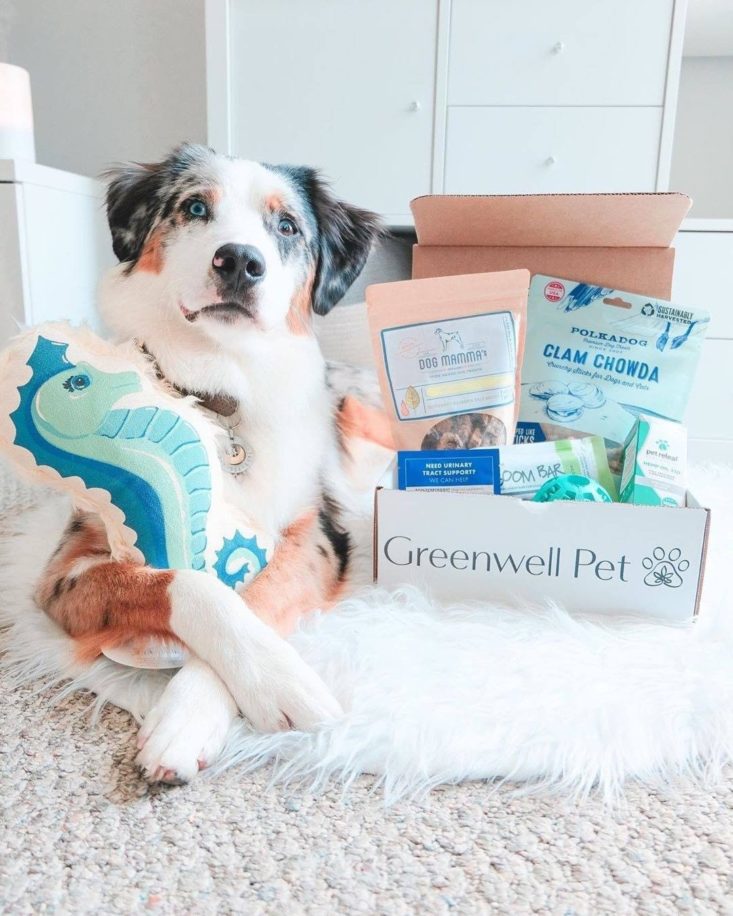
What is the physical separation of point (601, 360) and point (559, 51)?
106 centimetres

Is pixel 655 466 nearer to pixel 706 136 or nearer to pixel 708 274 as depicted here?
pixel 708 274

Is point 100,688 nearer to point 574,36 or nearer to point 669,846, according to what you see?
point 669,846

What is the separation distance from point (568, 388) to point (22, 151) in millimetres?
1587

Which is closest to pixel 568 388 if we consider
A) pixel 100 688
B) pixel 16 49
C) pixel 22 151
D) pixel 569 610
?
pixel 569 610

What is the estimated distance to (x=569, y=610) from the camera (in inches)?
34.5

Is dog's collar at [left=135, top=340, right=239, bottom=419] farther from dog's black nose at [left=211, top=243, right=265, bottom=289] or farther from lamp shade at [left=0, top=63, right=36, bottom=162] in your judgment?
lamp shade at [left=0, top=63, right=36, bottom=162]

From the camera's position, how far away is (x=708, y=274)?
1.84m

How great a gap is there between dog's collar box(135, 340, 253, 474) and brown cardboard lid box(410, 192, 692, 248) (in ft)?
1.77

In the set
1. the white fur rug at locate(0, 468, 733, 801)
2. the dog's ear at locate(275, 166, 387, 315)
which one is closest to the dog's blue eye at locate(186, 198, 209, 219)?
the dog's ear at locate(275, 166, 387, 315)

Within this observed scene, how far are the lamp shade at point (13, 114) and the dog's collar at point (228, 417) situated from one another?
131 cm

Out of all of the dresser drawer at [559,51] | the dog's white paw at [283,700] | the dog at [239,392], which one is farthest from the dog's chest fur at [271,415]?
Answer: the dresser drawer at [559,51]

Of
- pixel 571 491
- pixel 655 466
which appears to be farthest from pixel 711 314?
pixel 571 491

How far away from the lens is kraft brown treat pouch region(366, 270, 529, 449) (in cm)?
105

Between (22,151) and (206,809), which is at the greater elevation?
(22,151)
